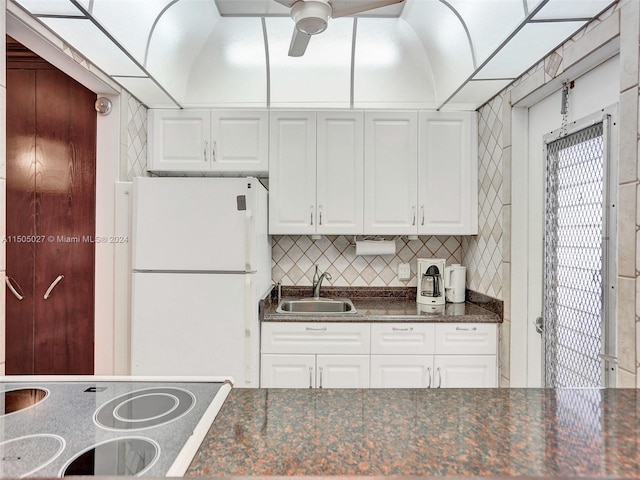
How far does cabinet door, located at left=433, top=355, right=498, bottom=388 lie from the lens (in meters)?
2.46

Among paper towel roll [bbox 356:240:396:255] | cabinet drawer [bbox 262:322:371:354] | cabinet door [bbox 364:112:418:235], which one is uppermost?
cabinet door [bbox 364:112:418:235]

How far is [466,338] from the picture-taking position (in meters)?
2.47

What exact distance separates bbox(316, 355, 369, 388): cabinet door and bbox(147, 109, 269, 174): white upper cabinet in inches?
53.7

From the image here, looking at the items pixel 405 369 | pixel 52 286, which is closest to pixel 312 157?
pixel 405 369

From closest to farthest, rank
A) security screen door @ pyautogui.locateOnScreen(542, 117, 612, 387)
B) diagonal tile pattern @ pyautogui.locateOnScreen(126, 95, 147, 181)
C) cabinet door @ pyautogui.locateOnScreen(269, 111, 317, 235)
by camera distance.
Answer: security screen door @ pyautogui.locateOnScreen(542, 117, 612, 387) < diagonal tile pattern @ pyautogui.locateOnScreen(126, 95, 147, 181) < cabinet door @ pyautogui.locateOnScreen(269, 111, 317, 235)

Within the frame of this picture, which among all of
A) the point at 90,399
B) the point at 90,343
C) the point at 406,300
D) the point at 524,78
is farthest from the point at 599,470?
the point at 90,343

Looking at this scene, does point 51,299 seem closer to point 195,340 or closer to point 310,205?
point 195,340

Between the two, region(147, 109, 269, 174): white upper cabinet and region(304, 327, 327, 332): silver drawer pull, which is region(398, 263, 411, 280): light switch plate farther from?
region(147, 109, 269, 174): white upper cabinet

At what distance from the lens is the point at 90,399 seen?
0.92m

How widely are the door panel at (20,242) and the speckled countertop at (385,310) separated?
1.44m

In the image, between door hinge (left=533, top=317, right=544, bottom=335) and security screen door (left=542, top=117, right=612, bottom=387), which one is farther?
door hinge (left=533, top=317, right=544, bottom=335)

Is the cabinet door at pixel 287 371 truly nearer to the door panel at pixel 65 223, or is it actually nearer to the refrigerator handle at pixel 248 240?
the refrigerator handle at pixel 248 240

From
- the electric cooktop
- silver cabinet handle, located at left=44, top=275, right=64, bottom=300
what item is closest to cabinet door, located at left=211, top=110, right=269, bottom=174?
silver cabinet handle, located at left=44, top=275, right=64, bottom=300

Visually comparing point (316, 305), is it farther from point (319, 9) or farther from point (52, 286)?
point (319, 9)
